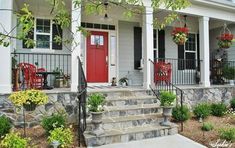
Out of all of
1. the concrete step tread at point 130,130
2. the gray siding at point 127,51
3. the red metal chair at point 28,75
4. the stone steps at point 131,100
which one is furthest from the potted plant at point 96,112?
the gray siding at point 127,51

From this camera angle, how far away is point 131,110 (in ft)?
Answer: 22.4

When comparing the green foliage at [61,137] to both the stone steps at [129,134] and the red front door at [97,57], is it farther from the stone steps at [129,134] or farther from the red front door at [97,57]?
the red front door at [97,57]

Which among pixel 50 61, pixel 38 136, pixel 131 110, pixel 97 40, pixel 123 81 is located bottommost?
pixel 38 136

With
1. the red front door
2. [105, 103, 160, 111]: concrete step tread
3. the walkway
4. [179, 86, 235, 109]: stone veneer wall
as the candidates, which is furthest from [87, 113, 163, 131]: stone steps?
the red front door

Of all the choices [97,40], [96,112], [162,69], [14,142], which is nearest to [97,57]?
[97,40]

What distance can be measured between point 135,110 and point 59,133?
229cm

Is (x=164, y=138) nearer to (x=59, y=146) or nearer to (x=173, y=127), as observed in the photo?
(x=173, y=127)

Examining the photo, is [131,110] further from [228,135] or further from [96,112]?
[228,135]

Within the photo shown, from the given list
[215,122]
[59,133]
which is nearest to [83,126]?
[59,133]

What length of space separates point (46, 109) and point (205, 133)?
13.3ft

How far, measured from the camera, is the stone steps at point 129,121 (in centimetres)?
609

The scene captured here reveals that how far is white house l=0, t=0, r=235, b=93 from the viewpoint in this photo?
845 cm

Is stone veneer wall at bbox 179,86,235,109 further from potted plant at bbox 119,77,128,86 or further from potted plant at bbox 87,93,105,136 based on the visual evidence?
potted plant at bbox 87,93,105,136

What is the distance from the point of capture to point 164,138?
614 cm
